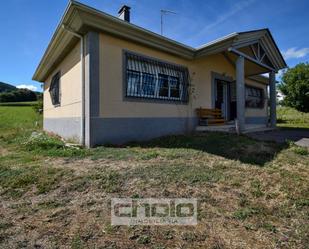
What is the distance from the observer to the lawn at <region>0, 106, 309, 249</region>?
2.22 meters

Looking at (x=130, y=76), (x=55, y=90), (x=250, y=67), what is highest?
(x=250, y=67)

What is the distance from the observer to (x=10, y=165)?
4617 mm

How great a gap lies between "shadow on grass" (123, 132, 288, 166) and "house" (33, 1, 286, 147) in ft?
2.81

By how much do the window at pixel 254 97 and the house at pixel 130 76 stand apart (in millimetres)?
2679

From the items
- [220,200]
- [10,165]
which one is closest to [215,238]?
[220,200]

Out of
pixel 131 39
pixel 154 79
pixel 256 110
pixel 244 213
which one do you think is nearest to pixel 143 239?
pixel 244 213

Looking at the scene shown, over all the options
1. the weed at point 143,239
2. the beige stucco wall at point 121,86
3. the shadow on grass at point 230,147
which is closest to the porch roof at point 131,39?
the beige stucco wall at point 121,86

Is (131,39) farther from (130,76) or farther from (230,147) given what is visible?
(230,147)

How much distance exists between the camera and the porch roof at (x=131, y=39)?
5938 mm

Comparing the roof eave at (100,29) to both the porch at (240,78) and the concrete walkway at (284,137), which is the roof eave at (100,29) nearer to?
the porch at (240,78)

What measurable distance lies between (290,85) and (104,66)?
74.2 ft

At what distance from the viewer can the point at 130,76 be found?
7.09 meters

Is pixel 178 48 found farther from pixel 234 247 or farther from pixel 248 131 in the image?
pixel 234 247

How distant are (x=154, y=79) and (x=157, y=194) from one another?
5.34 metres
